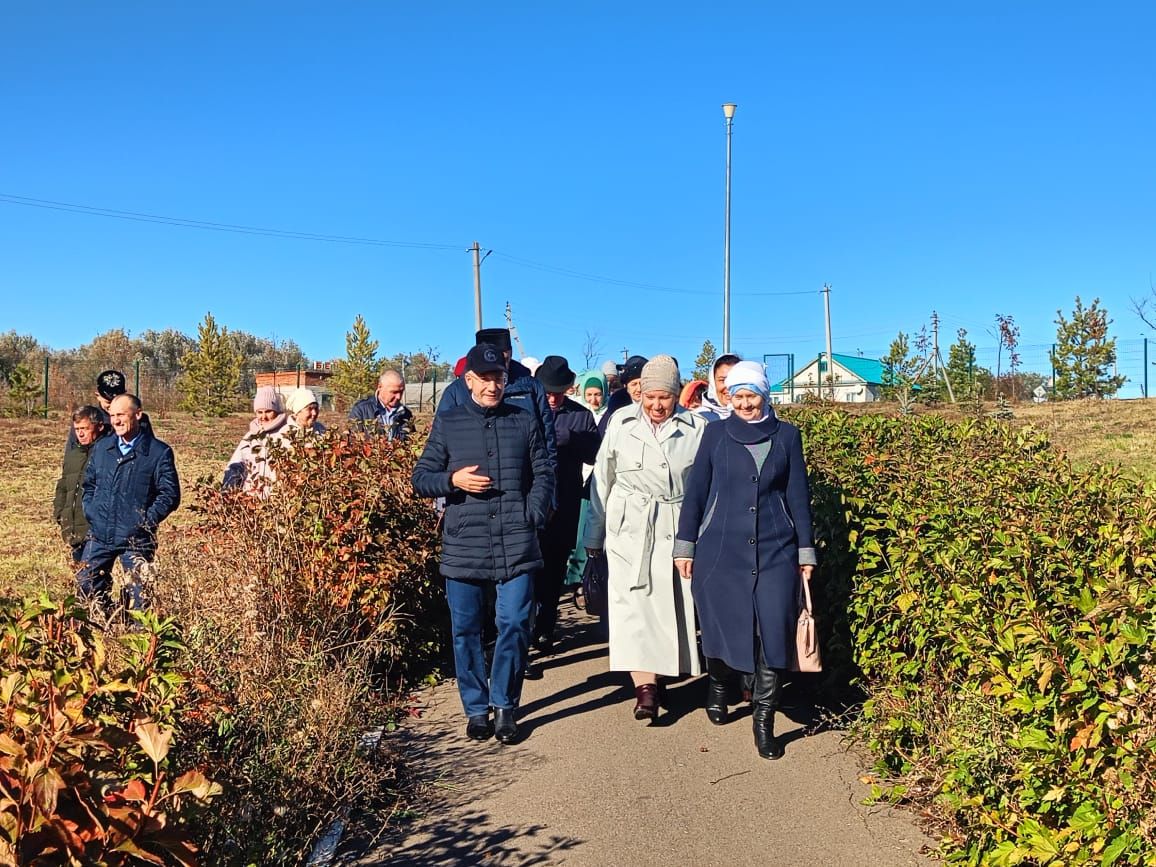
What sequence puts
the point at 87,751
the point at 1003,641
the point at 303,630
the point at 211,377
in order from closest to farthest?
the point at 87,751 → the point at 1003,641 → the point at 303,630 → the point at 211,377

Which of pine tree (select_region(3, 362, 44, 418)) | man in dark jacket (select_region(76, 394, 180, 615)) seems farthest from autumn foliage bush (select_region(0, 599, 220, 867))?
pine tree (select_region(3, 362, 44, 418))

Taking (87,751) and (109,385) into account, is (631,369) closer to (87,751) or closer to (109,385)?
(109,385)

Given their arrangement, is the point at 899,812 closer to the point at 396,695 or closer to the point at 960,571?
the point at 960,571

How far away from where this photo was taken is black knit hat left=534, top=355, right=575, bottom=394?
25.6 ft

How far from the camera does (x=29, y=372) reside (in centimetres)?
3162

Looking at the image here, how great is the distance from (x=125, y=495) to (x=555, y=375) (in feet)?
9.99

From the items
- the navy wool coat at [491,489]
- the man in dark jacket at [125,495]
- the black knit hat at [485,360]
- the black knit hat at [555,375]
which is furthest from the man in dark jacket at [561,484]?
the man in dark jacket at [125,495]

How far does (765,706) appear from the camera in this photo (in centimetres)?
517

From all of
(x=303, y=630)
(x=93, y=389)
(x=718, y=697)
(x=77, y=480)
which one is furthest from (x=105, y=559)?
(x=93, y=389)

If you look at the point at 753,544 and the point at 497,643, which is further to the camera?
the point at 497,643

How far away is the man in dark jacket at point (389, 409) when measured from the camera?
25.2 feet

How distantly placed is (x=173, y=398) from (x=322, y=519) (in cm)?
3801

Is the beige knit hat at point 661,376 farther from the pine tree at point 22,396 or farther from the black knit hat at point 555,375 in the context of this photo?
the pine tree at point 22,396

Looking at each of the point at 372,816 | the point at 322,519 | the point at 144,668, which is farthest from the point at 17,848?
the point at 322,519
